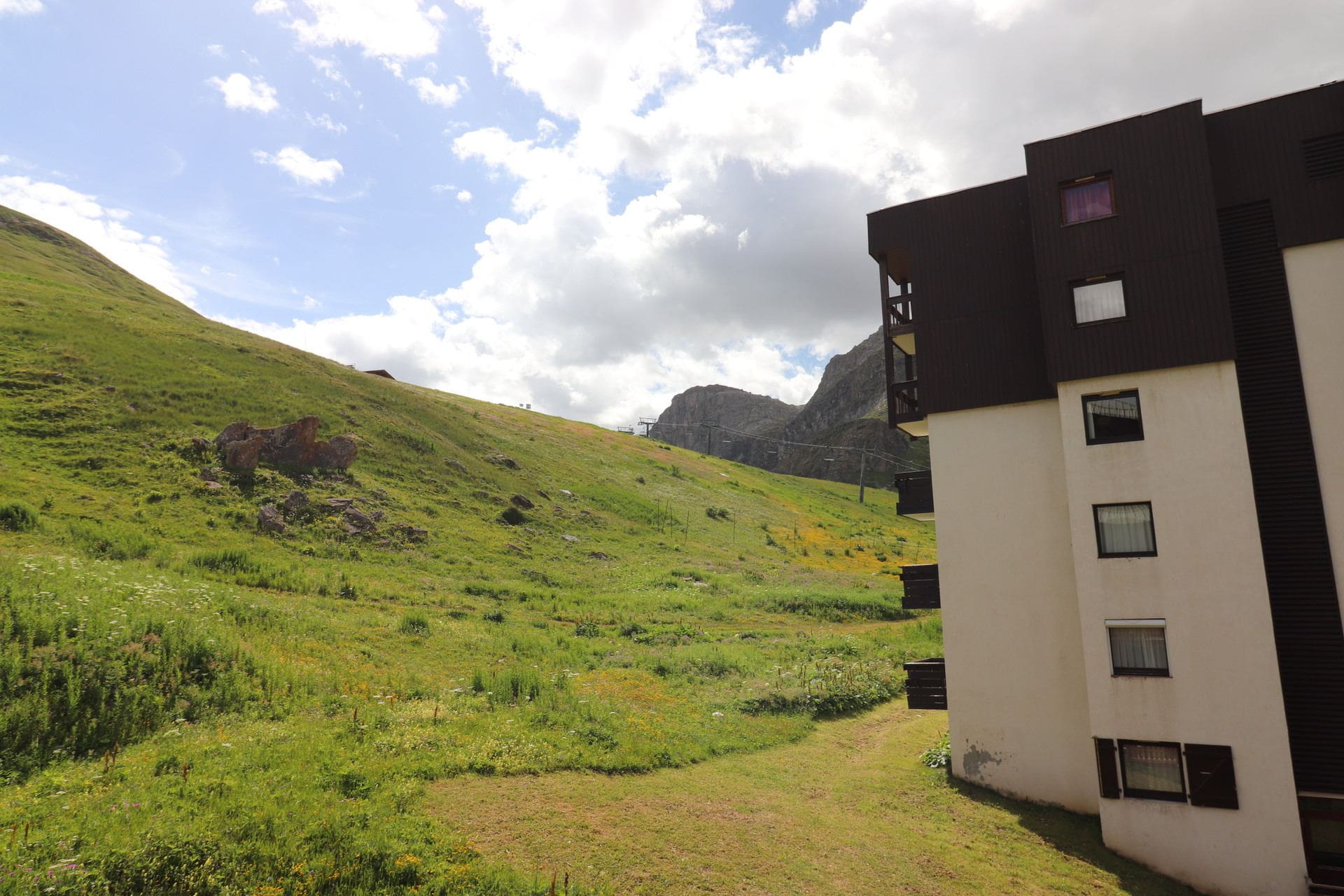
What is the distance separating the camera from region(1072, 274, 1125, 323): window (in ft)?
60.4

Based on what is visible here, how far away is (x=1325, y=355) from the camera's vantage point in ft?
54.3

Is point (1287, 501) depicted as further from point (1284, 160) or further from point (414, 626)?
point (414, 626)

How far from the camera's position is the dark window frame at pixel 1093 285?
59.8 feet

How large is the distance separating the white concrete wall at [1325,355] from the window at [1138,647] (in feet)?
12.3

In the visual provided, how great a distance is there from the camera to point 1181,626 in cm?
1631

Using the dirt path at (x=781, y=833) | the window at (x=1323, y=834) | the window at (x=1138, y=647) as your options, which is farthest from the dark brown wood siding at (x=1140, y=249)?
the dirt path at (x=781, y=833)

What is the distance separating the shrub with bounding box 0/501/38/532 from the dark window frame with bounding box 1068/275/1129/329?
36841 millimetres

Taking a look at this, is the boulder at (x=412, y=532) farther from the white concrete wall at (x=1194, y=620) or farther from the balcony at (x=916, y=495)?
the white concrete wall at (x=1194, y=620)

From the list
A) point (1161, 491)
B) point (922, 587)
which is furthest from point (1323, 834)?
point (922, 587)

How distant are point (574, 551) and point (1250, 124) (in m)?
41.3

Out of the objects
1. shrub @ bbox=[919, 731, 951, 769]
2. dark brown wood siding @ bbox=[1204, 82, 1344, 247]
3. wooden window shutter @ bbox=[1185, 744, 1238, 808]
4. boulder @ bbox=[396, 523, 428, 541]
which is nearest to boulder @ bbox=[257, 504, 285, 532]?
boulder @ bbox=[396, 523, 428, 541]

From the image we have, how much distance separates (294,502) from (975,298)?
3581 centimetres

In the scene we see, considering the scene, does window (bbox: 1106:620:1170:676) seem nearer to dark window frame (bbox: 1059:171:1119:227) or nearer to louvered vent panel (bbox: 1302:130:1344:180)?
dark window frame (bbox: 1059:171:1119:227)

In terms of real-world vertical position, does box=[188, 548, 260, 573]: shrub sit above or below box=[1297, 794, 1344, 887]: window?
above
